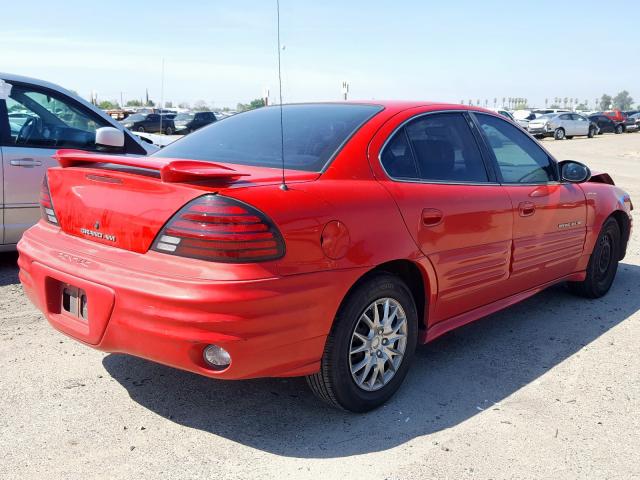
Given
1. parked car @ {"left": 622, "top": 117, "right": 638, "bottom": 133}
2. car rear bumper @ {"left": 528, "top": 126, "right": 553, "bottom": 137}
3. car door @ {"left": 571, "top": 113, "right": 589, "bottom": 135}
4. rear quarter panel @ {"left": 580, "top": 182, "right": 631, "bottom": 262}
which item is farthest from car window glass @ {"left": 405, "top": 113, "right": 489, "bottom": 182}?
parked car @ {"left": 622, "top": 117, "right": 638, "bottom": 133}

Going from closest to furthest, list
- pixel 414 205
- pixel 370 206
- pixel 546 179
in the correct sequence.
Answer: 1. pixel 370 206
2. pixel 414 205
3. pixel 546 179

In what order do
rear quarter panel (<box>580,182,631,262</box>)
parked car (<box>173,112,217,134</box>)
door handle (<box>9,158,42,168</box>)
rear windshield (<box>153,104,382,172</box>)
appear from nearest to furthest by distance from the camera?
1. rear windshield (<box>153,104,382,172</box>)
2. rear quarter panel (<box>580,182,631,262</box>)
3. door handle (<box>9,158,42,168</box>)
4. parked car (<box>173,112,217,134</box>)

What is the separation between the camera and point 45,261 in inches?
124

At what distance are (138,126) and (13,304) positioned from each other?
3264 centimetres

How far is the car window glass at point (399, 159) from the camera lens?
3.35m

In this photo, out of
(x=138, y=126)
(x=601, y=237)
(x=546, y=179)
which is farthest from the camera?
(x=138, y=126)

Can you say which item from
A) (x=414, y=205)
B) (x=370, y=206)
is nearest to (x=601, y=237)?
(x=414, y=205)

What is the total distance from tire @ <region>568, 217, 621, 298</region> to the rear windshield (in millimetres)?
2626

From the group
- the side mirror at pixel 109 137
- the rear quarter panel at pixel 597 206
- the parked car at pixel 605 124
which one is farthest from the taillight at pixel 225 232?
the parked car at pixel 605 124

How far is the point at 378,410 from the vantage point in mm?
3291

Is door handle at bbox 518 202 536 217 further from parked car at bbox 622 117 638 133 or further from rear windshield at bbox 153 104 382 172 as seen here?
parked car at bbox 622 117 638 133

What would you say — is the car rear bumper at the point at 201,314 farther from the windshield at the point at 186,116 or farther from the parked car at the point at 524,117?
the parked car at the point at 524,117

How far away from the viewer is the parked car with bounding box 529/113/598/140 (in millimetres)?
35500

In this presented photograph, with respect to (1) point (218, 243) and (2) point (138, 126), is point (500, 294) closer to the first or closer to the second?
(1) point (218, 243)
